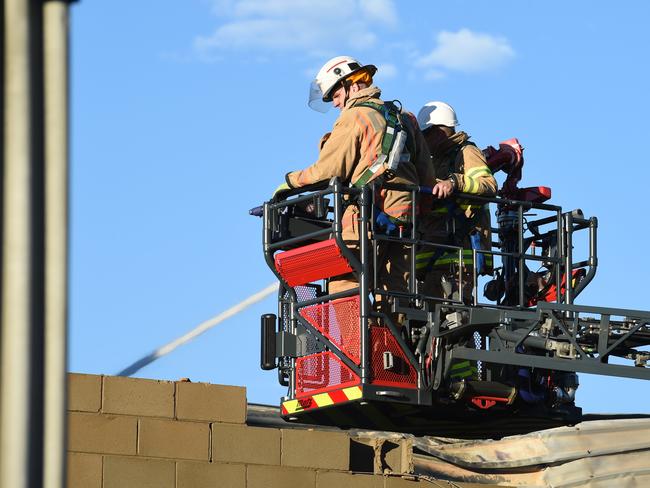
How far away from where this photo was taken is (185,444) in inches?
450

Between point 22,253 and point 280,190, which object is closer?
point 22,253

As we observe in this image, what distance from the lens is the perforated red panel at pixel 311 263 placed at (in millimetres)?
10609

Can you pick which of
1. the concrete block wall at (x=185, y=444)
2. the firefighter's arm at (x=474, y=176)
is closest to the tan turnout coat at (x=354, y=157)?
the firefighter's arm at (x=474, y=176)

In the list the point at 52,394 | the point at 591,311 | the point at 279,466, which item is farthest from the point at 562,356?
the point at 52,394

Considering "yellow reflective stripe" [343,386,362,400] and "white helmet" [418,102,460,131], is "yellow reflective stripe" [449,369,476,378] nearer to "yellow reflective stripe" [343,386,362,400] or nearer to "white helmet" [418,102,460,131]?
"yellow reflective stripe" [343,386,362,400]

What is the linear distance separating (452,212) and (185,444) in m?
2.73

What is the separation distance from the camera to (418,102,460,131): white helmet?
1178cm

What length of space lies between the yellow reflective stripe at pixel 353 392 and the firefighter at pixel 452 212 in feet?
3.38

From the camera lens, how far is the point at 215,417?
11648mm

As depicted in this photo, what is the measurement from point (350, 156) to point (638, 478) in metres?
4.78

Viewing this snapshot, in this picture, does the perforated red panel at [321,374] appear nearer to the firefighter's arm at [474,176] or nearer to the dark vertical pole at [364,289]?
the dark vertical pole at [364,289]

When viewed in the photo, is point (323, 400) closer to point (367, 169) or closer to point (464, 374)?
point (464, 374)

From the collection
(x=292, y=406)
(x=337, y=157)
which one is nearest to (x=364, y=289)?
(x=337, y=157)

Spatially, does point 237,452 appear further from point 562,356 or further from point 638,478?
point 638,478
